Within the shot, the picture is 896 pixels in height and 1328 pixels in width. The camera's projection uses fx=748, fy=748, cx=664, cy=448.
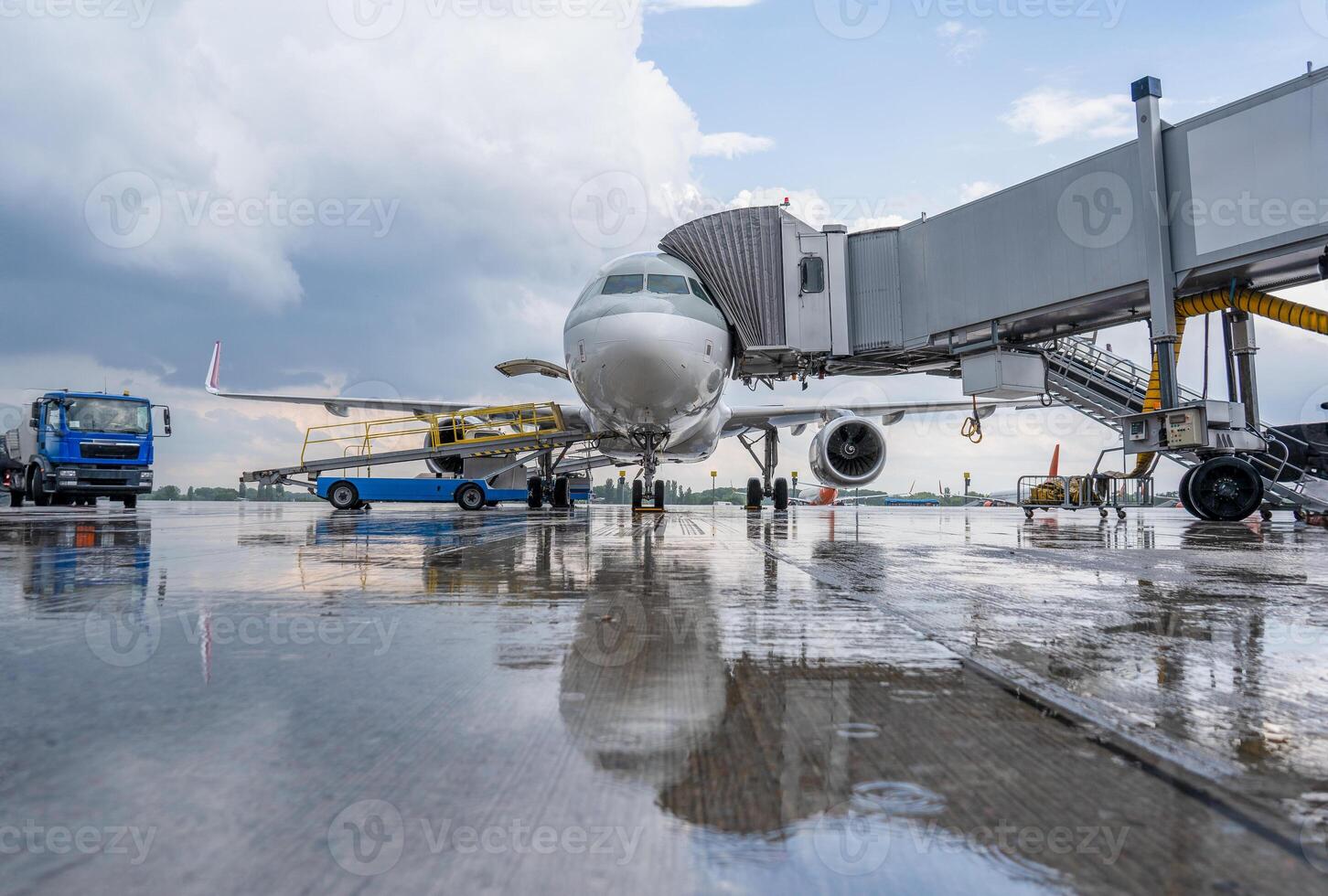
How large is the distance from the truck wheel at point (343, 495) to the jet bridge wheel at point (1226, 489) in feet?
59.1

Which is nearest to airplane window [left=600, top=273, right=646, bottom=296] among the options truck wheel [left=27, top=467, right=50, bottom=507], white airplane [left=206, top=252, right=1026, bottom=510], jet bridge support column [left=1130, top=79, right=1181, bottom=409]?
white airplane [left=206, top=252, right=1026, bottom=510]

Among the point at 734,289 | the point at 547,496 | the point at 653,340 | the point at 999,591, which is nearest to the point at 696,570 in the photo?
the point at 999,591

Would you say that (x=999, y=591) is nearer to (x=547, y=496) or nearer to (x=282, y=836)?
(x=282, y=836)

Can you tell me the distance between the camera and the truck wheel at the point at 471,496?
19391 mm

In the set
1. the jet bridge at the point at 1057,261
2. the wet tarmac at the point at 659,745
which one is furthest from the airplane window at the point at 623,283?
the wet tarmac at the point at 659,745

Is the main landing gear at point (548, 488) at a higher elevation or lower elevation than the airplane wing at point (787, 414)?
lower

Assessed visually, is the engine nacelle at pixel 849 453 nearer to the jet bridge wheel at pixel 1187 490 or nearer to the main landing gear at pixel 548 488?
the jet bridge wheel at pixel 1187 490

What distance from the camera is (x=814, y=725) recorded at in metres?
1.47

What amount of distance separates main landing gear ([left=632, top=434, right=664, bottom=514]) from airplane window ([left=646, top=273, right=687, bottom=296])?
2549mm

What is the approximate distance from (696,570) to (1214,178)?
1069 centimetres

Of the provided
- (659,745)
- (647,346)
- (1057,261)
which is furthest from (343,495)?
(659,745)

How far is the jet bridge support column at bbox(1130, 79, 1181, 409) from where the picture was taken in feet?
35.3

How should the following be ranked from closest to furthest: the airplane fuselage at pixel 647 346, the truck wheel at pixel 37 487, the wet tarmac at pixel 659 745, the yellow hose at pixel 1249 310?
the wet tarmac at pixel 659 745
the airplane fuselage at pixel 647 346
the yellow hose at pixel 1249 310
the truck wheel at pixel 37 487

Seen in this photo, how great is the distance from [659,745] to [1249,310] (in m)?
13.6
